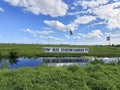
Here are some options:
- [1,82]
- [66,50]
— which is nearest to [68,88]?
[1,82]

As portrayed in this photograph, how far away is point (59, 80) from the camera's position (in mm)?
8508

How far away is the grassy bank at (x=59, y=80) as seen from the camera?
7.89m

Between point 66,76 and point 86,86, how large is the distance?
916 millimetres

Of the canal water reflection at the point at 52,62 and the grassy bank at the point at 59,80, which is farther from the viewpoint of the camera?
the canal water reflection at the point at 52,62

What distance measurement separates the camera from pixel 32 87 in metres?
7.76

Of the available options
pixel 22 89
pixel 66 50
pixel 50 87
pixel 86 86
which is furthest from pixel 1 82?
pixel 66 50

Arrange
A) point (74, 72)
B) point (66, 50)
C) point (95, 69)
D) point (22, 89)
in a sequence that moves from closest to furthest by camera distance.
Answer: point (22, 89) → point (74, 72) → point (95, 69) → point (66, 50)

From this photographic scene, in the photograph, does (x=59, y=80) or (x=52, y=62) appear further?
(x=52, y=62)

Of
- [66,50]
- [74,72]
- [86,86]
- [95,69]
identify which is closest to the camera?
[86,86]

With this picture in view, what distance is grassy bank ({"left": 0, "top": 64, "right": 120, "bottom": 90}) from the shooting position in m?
7.89

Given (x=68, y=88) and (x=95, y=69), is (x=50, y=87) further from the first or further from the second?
(x=95, y=69)

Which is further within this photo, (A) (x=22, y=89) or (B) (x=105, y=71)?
(B) (x=105, y=71)

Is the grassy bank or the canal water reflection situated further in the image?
the canal water reflection

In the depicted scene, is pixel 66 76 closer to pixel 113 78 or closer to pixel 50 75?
pixel 50 75
